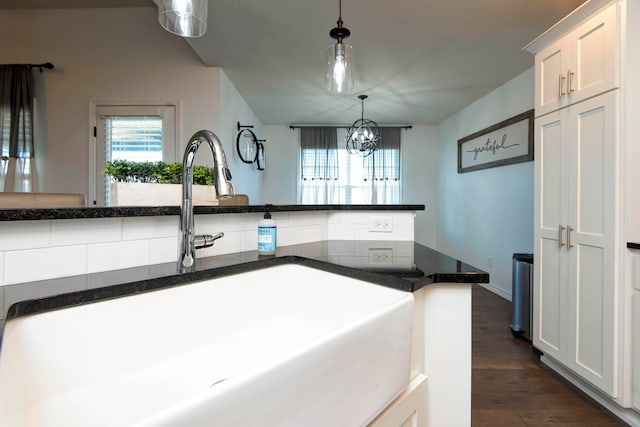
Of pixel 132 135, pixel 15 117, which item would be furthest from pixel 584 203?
pixel 15 117

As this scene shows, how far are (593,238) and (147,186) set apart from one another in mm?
2239

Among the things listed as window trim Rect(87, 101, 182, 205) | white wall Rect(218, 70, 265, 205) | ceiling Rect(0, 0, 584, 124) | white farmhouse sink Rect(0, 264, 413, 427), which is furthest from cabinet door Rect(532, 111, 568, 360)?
window trim Rect(87, 101, 182, 205)

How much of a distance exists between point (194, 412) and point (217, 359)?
→ 54cm

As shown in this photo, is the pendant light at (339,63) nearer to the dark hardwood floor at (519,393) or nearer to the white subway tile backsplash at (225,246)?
the white subway tile backsplash at (225,246)

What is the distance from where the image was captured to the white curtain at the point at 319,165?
538cm

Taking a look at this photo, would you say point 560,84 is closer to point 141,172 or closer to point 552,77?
point 552,77

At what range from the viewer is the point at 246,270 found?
2.94 ft

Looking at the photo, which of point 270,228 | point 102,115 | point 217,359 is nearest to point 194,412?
point 217,359

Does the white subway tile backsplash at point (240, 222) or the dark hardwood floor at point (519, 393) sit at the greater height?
the white subway tile backsplash at point (240, 222)

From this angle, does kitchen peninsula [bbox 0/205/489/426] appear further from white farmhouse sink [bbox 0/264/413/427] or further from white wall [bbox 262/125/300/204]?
white wall [bbox 262/125/300/204]

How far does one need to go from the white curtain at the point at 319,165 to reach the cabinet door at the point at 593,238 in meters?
3.79

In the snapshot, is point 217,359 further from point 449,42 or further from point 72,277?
point 449,42

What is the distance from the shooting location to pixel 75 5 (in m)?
3.08

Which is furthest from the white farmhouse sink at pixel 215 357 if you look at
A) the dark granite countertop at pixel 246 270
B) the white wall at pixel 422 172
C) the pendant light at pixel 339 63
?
the white wall at pixel 422 172
